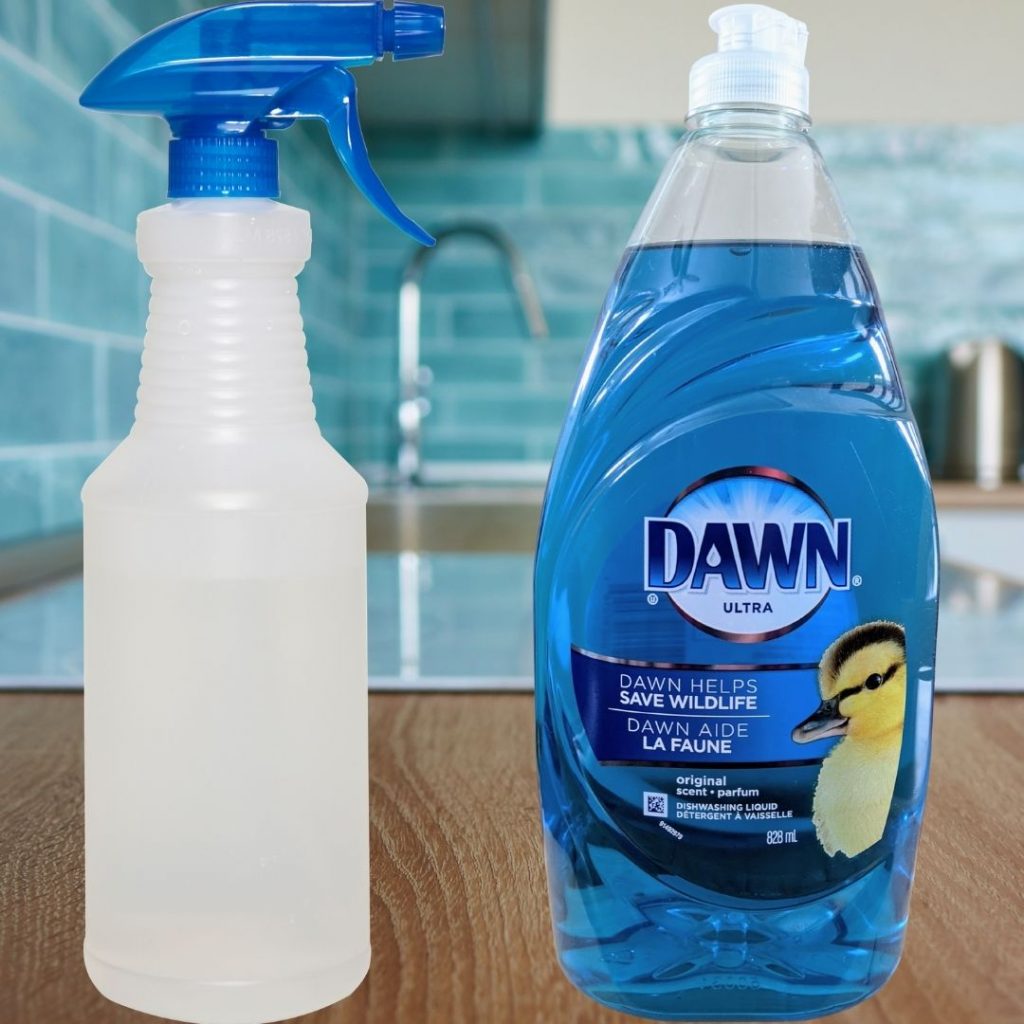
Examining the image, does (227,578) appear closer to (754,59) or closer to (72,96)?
(754,59)

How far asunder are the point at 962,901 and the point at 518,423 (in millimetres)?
2322

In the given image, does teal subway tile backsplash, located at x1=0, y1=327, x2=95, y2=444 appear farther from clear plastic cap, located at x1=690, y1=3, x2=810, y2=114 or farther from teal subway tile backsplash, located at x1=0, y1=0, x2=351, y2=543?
clear plastic cap, located at x1=690, y1=3, x2=810, y2=114

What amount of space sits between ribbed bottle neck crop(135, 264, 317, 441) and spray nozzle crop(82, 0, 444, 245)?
2cm

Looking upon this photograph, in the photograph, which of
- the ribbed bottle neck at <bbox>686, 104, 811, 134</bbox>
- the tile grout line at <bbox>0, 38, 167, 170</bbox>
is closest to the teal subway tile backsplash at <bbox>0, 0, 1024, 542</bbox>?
the tile grout line at <bbox>0, 38, 167, 170</bbox>

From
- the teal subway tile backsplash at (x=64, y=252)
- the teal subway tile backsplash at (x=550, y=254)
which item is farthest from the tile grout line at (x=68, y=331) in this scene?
the teal subway tile backsplash at (x=550, y=254)

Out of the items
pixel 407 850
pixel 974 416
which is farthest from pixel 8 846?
pixel 974 416

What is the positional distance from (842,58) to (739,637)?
2.44 metres

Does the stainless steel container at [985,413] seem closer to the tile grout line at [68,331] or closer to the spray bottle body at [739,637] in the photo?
the tile grout line at [68,331]

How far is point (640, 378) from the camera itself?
1.27 feet

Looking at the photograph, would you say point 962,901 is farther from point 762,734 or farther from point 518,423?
point 518,423

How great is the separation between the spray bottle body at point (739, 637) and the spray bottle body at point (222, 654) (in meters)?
0.07

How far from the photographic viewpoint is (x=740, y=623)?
0.34 metres

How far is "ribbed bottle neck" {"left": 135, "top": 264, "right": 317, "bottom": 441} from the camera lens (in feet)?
1.06

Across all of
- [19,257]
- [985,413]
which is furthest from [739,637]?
[985,413]
